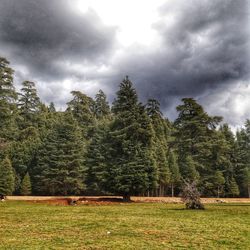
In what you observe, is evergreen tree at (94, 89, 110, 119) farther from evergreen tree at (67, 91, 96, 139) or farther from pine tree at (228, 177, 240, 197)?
pine tree at (228, 177, 240, 197)

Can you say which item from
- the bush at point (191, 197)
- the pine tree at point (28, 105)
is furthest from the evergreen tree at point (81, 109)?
the bush at point (191, 197)

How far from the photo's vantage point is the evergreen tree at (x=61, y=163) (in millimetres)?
53438

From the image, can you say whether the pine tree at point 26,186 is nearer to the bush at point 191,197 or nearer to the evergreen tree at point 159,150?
the evergreen tree at point 159,150

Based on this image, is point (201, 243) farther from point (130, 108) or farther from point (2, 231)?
point (130, 108)

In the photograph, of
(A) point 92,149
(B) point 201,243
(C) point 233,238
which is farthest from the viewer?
(A) point 92,149

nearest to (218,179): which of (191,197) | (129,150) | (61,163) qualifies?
(129,150)

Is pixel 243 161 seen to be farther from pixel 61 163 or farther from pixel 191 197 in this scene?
pixel 191 197

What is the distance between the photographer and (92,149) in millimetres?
57875

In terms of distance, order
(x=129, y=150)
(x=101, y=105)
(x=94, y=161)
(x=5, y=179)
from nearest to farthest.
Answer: (x=129, y=150), (x=5, y=179), (x=94, y=161), (x=101, y=105)

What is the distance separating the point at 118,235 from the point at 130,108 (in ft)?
102

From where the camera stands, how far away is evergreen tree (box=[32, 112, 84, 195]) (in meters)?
53.4

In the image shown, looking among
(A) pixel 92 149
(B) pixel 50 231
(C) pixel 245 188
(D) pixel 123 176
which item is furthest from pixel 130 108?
(C) pixel 245 188

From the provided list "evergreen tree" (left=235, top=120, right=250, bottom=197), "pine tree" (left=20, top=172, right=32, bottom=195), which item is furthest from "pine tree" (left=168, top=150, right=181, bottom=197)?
"pine tree" (left=20, top=172, right=32, bottom=195)

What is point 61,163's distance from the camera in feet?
175
